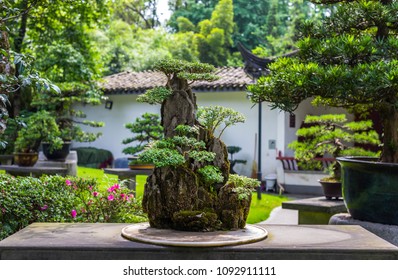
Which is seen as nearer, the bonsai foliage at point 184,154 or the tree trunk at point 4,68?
the bonsai foliage at point 184,154

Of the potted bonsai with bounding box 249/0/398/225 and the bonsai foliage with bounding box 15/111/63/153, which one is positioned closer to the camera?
the potted bonsai with bounding box 249/0/398/225

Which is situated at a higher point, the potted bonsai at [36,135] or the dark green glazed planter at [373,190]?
the potted bonsai at [36,135]

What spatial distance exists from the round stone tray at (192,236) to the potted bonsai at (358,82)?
4.31ft

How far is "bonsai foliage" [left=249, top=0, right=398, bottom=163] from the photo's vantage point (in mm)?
4301

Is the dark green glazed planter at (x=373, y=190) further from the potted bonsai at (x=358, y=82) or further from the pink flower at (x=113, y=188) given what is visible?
the pink flower at (x=113, y=188)

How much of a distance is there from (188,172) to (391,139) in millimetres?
2147

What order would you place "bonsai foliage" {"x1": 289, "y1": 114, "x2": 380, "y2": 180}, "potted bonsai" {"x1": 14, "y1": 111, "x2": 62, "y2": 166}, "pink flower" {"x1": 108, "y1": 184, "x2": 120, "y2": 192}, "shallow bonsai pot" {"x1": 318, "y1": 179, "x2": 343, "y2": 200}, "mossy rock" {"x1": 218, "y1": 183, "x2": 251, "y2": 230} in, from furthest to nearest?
"potted bonsai" {"x1": 14, "y1": 111, "x2": 62, "y2": 166} → "bonsai foliage" {"x1": 289, "y1": 114, "x2": 380, "y2": 180} → "shallow bonsai pot" {"x1": 318, "y1": 179, "x2": 343, "y2": 200} → "pink flower" {"x1": 108, "y1": 184, "x2": 120, "y2": 192} → "mossy rock" {"x1": 218, "y1": 183, "x2": 251, "y2": 230}

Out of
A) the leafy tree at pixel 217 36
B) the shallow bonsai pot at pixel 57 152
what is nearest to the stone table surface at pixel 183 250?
the shallow bonsai pot at pixel 57 152

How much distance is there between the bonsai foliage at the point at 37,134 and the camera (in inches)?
420

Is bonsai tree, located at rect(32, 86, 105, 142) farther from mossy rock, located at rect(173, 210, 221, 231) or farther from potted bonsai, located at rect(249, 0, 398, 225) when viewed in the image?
mossy rock, located at rect(173, 210, 221, 231)

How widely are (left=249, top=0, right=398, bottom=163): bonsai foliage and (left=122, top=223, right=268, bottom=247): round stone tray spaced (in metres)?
1.31

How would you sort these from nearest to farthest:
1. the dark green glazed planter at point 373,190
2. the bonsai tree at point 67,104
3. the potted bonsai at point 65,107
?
the dark green glazed planter at point 373,190
the potted bonsai at point 65,107
the bonsai tree at point 67,104

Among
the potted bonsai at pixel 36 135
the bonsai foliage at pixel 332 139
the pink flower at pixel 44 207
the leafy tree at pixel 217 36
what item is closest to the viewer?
the pink flower at pixel 44 207

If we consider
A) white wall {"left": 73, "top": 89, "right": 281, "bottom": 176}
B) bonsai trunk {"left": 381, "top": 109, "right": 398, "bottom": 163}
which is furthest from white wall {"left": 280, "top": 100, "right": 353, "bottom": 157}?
bonsai trunk {"left": 381, "top": 109, "right": 398, "bottom": 163}
